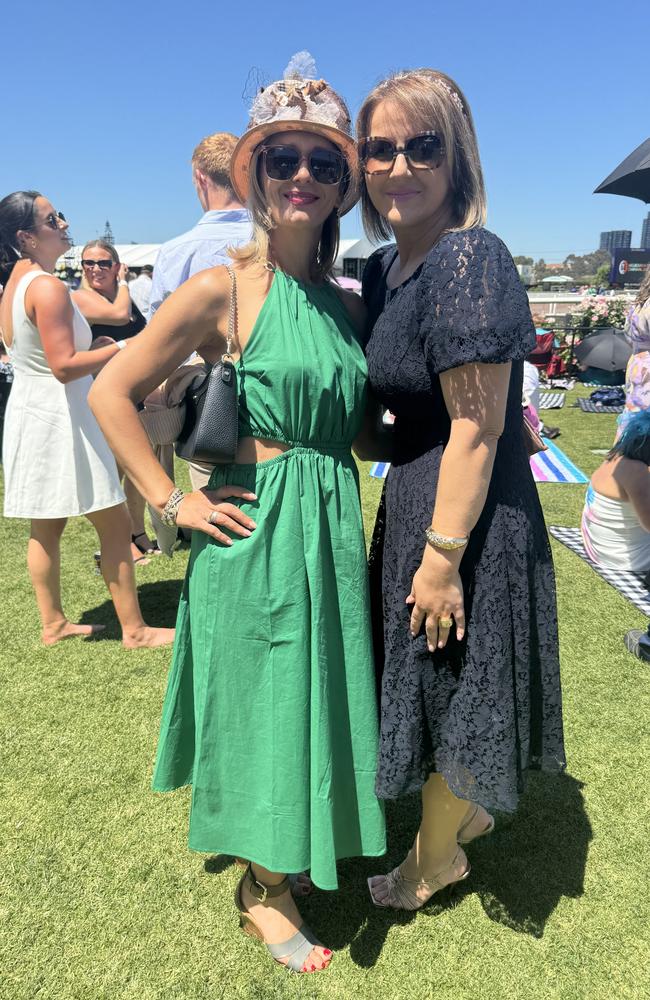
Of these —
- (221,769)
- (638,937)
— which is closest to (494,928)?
(638,937)

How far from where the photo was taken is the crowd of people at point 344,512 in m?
1.50

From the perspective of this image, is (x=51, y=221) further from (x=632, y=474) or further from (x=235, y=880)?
(x=632, y=474)

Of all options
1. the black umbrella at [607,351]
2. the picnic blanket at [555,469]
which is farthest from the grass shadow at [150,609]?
the black umbrella at [607,351]

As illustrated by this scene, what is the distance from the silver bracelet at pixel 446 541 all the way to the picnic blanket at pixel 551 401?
10.1 meters

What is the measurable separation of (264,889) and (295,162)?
75.8 inches

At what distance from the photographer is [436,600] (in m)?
1.56

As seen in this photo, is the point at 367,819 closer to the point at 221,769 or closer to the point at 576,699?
the point at 221,769

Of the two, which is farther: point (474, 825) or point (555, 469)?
point (555, 469)

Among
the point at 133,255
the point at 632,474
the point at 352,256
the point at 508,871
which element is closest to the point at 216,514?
the point at 508,871

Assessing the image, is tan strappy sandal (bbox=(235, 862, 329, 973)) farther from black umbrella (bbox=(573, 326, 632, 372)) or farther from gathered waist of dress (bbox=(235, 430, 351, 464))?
black umbrella (bbox=(573, 326, 632, 372))

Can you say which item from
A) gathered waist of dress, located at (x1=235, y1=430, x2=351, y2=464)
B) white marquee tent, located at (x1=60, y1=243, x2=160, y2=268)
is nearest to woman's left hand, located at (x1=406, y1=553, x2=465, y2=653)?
gathered waist of dress, located at (x1=235, y1=430, x2=351, y2=464)

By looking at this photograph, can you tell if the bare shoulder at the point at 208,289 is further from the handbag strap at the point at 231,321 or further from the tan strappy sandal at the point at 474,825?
the tan strappy sandal at the point at 474,825

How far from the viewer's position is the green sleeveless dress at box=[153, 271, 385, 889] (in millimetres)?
1600

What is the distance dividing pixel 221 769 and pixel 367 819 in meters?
0.42
